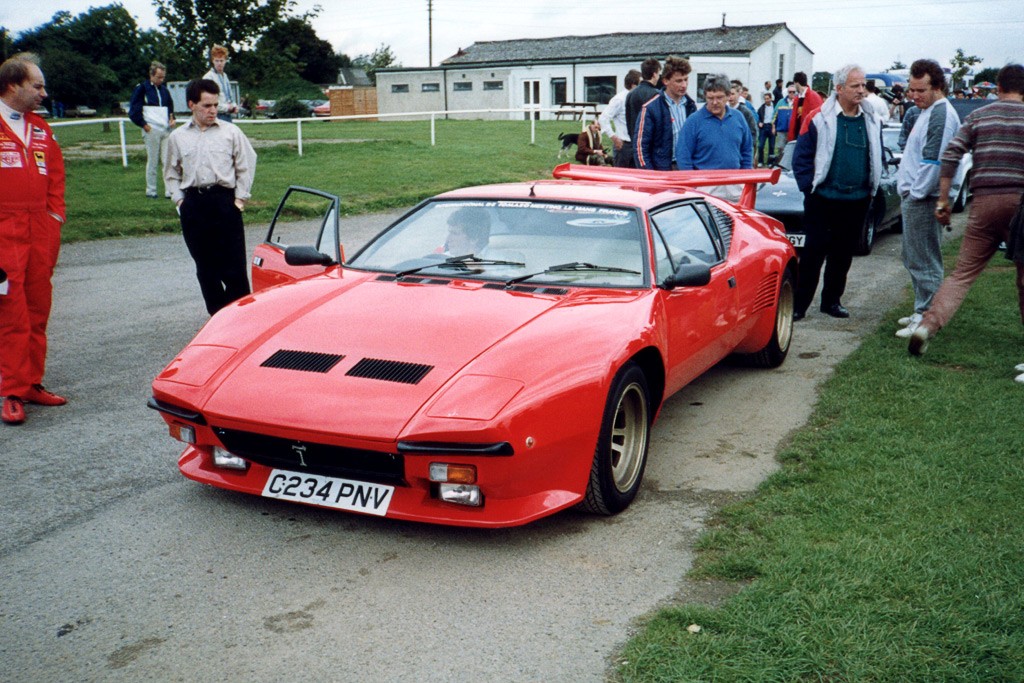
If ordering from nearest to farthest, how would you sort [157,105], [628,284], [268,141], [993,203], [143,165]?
[628,284]
[993,203]
[157,105]
[143,165]
[268,141]

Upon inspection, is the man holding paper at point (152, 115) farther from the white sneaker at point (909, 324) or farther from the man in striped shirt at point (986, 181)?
the man in striped shirt at point (986, 181)

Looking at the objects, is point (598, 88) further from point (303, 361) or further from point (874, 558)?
point (874, 558)

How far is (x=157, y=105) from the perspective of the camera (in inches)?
568

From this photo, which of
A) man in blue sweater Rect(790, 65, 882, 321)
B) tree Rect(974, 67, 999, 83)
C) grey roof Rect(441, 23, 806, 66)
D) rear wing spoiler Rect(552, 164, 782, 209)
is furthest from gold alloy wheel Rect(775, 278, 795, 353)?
tree Rect(974, 67, 999, 83)

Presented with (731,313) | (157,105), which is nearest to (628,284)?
(731,313)

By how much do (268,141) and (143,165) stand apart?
6.17m

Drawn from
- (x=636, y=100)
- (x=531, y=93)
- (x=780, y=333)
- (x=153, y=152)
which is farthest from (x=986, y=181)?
(x=531, y=93)

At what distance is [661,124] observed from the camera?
29.7 feet

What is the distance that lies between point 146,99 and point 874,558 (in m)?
13.4

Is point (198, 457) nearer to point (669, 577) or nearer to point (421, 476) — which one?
point (421, 476)

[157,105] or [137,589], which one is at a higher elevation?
[157,105]

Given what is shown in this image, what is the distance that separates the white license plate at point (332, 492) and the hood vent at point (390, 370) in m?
0.40

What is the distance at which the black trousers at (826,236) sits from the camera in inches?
302

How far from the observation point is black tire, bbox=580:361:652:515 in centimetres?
393
